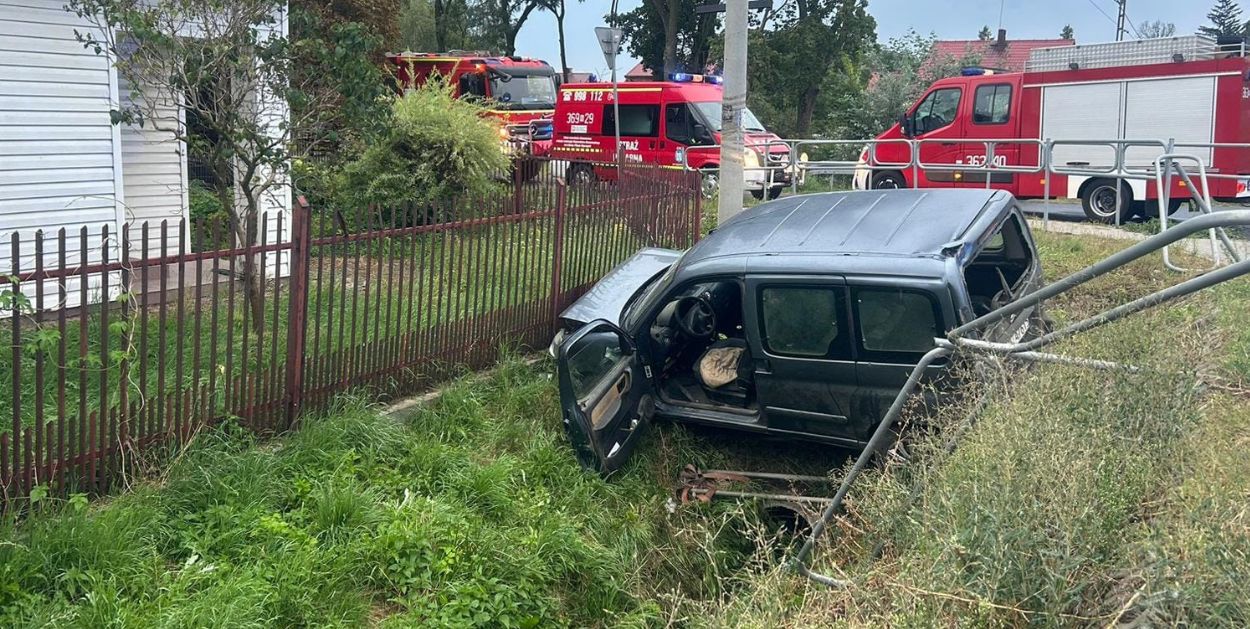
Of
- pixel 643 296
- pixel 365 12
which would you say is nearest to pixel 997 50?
pixel 365 12

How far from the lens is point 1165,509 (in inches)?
111

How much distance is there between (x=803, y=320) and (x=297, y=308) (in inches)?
111

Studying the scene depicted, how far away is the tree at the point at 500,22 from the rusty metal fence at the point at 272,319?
3878cm

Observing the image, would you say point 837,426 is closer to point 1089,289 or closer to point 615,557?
point 615,557

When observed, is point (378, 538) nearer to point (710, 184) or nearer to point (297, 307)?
Result: point (297, 307)

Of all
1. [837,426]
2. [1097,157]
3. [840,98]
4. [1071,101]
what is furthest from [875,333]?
[840,98]

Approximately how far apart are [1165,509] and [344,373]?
4.35 m

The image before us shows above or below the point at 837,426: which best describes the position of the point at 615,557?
below

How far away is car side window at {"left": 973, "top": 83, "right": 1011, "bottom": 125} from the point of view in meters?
15.9

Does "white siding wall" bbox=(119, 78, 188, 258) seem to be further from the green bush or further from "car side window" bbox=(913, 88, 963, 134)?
"car side window" bbox=(913, 88, 963, 134)

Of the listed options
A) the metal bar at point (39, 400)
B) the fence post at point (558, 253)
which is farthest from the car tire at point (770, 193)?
the metal bar at point (39, 400)

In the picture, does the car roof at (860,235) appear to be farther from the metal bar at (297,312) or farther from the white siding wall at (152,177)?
the white siding wall at (152,177)

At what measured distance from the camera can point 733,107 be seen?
861cm

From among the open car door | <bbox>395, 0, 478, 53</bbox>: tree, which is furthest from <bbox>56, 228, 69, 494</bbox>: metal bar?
<bbox>395, 0, 478, 53</bbox>: tree
